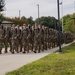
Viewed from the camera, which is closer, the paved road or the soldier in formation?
the paved road

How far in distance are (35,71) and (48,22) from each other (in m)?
107

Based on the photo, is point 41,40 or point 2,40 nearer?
point 2,40

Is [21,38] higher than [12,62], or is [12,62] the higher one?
[21,38]

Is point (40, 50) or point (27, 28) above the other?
point (27, 28)

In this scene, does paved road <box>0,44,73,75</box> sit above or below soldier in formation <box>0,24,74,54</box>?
below

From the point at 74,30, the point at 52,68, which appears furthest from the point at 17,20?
the point at 52,68

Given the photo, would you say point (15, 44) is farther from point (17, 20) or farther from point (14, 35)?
point (17, 20)

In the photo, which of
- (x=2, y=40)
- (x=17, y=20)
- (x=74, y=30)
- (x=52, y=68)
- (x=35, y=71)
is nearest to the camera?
(x=35, y=71)

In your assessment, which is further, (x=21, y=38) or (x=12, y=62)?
(x=21, y=38)

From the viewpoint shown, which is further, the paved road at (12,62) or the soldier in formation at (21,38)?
the soldier in formation at (21,38)

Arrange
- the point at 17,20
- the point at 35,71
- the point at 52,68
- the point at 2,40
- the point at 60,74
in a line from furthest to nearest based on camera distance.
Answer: the point at 17,20, the point at 2,40, the point at 52,68, the point at 35,71, the point at 60,74

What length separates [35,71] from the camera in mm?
13961

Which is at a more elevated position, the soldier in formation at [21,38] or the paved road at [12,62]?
the soldier in formation at [21,38]

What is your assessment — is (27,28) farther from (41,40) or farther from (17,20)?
(17,20)
